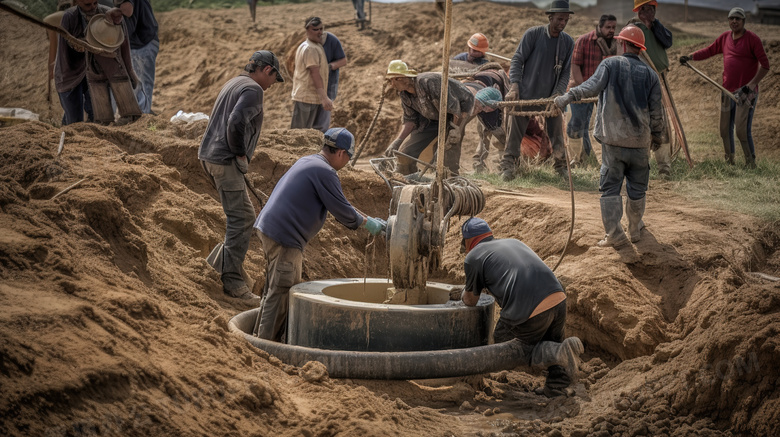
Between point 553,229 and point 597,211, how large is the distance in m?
0.61

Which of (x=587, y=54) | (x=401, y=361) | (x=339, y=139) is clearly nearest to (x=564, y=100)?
(x=339, y=139)

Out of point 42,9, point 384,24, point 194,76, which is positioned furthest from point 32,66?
point 42,9

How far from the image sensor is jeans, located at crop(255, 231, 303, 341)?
21.7ft

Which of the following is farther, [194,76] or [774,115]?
[194,76]

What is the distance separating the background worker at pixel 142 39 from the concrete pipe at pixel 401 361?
5.52 metres

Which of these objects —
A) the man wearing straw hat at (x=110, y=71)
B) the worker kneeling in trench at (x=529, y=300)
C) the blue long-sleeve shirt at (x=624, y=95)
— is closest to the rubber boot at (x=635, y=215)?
the blue long-sleeve shirt at (x=624, y=95)

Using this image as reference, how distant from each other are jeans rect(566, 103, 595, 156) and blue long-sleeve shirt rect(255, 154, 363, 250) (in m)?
5.53

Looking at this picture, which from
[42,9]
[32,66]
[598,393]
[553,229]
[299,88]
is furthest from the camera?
[32,66]

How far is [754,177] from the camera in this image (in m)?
9.99

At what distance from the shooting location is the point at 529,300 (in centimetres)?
616

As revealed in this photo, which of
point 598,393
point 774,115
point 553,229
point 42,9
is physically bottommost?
point 598,393

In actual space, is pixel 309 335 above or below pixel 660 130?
below

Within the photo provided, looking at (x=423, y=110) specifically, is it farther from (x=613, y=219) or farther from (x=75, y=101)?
(x=75, y=101)

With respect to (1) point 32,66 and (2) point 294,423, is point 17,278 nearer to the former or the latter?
(2) point 294,423
